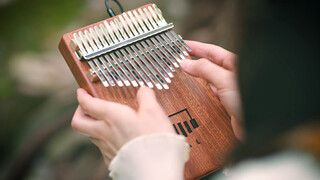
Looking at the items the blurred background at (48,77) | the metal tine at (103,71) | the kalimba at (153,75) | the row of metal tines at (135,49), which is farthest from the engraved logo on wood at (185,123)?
the blurred background at (48,77)

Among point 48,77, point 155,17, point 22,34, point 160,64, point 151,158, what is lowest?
point 151,158

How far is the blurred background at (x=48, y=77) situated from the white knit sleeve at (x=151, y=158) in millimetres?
1157

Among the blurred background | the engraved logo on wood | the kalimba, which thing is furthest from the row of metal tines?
the blurred background

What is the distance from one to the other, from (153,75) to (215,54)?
8.9 inches

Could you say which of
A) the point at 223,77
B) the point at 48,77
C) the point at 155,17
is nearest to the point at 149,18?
the point at 155,17

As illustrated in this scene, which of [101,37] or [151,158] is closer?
[151,158]

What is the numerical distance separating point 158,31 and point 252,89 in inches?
31.0

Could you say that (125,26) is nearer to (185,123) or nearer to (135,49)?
(135,49)

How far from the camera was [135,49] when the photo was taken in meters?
1.06

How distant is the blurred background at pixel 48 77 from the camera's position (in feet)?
6.27

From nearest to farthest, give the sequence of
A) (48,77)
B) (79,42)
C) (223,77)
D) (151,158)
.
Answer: (151,158) → (223,77) → (79,42) → (48,77)

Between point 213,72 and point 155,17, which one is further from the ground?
point 155,17

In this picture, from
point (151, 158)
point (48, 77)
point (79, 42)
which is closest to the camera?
point (151, 158)

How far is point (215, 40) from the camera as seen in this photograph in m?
2.18
